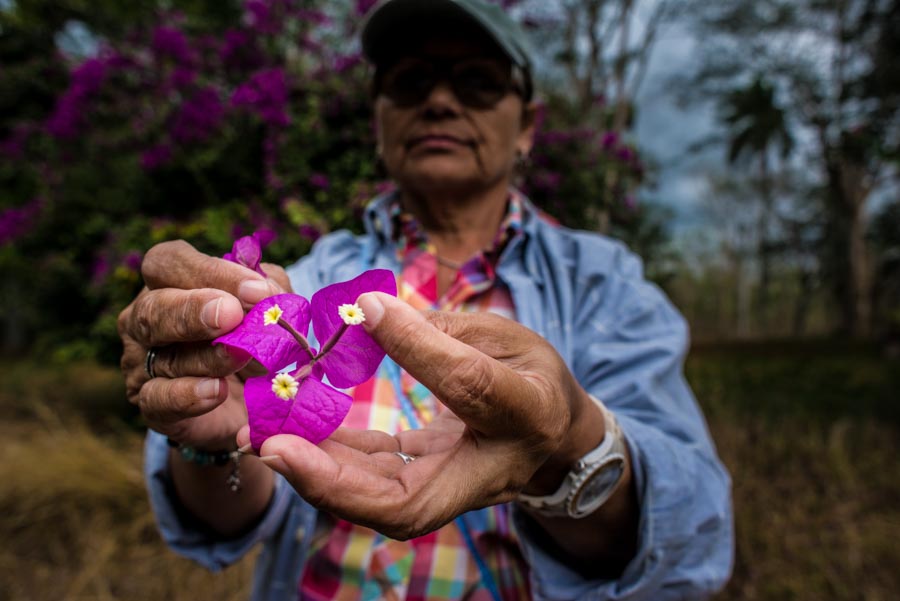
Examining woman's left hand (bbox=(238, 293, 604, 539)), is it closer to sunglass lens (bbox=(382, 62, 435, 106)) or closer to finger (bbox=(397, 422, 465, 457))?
finger (bbox=(397, 422, 465, 457))

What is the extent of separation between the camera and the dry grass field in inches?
125

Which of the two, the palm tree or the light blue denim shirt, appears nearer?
the light blue denim shirt

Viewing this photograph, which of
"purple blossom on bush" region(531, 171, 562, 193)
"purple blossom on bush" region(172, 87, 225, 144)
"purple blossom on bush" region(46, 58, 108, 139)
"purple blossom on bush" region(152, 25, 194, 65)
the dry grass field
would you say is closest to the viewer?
"purple blossom on bush" region(531, 171, 562, 193)

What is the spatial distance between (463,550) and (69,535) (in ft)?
11.4

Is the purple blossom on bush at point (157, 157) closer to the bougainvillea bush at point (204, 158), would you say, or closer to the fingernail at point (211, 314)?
the bougainvillea bush at point (204, 158)

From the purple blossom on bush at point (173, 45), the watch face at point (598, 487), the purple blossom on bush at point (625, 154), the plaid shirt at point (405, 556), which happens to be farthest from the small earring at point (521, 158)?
the purple blossom on bush at point (173, 45)

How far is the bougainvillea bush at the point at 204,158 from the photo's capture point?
110 inches

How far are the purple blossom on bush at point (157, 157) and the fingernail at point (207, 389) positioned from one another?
120 inches

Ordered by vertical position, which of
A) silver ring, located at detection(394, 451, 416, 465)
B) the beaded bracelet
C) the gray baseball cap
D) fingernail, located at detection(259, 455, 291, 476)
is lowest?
the beaded bracelet

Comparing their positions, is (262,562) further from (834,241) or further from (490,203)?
(834,241)

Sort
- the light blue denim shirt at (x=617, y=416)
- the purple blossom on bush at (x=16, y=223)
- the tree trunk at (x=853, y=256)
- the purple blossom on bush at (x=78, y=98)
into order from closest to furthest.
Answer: the light blue denim shirt at (x=617, y=416) < the purple blossom on bush at (x=78, y=98) < the purple blossom on bush at (x=16, y=223) < the tree trunk at (x=853, y=256)

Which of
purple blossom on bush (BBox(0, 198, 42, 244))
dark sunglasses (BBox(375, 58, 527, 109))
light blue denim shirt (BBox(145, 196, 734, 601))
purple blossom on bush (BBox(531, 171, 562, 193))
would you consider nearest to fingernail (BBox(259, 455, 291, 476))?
light blue denim shirt (BBox(145, 196, 734, 601))

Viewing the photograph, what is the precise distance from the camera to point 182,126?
3.34 metres

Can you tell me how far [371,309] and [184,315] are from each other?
277 millimetres
